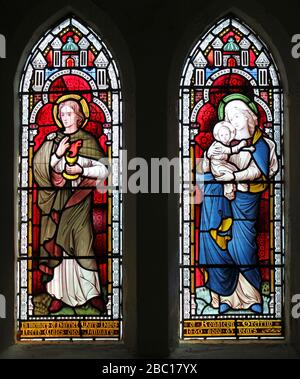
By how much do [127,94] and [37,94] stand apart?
0.73m

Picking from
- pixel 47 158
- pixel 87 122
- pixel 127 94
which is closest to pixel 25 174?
pixel 47 158

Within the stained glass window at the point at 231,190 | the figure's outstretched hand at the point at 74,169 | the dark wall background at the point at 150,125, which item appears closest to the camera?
the dark wall background at the point at 150,125

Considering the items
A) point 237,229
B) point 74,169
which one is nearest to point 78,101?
point 74,169

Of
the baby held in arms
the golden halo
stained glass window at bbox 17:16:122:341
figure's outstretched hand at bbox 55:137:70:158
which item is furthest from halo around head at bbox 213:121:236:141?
figure's outstretched hand at bbox 55:137:70:158

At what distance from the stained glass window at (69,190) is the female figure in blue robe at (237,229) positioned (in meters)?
0.70

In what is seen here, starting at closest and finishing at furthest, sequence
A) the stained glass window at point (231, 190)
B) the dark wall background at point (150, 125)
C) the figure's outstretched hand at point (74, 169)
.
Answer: the dark wall background at point (150, 125) → the stained glass window at point (231, 190) → the figure's outstretched hand at point (74, 169)

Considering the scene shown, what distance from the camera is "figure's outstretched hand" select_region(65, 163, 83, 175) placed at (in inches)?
242

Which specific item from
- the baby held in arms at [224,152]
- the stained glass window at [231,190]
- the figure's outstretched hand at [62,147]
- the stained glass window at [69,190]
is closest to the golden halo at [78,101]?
the stained glass window at [69,190]

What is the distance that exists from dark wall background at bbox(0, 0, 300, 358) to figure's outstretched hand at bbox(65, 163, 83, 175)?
0.43m

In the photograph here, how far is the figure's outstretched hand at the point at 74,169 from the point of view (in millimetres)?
6141

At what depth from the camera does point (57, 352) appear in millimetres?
5879

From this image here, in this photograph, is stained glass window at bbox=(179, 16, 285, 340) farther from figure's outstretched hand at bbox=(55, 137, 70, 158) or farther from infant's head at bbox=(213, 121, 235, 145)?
figure's outstretched hand at bbox=(55, 137, 70, 158)

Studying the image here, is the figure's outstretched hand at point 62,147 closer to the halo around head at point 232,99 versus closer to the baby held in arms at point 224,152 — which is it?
the baby held in arms at point 224,152
